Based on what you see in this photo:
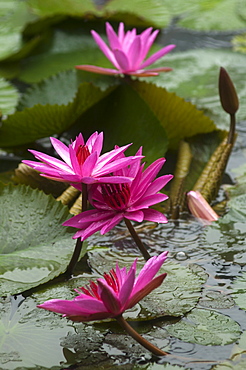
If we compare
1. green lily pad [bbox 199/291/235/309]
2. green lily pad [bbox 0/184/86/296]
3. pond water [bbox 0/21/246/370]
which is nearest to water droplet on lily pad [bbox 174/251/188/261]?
pond water [bbox 0/21/246/370]

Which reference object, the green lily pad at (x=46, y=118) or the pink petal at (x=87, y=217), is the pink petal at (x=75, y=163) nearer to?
the pink petal at (x=87, y=217)

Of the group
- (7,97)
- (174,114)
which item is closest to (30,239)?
(174,114)

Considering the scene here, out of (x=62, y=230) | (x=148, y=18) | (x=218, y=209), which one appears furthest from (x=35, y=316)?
(x=148, y=18)

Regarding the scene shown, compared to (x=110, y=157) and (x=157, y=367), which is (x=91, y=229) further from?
(x=157, y=367)

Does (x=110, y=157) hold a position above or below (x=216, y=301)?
above

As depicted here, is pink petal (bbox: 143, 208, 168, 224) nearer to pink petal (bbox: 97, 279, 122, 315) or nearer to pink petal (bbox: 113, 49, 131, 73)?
pink petal (bbox: 97, 279, 122, 315)

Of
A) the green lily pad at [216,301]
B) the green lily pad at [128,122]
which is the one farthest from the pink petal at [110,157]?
the green lily pad at [128,122]
